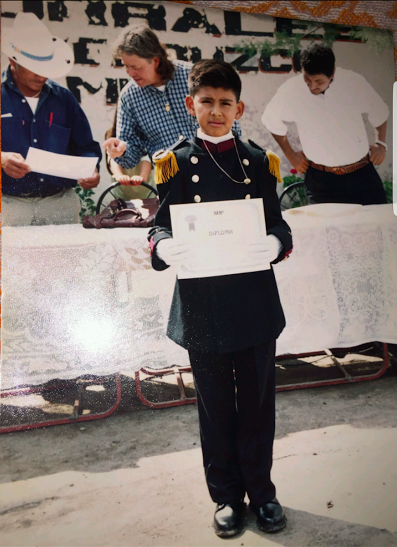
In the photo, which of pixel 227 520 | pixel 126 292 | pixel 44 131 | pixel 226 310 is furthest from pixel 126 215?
pixel 227 520

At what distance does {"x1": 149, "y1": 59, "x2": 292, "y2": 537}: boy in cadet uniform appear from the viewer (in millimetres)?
1329

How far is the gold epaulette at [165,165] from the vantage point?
131 centimetres

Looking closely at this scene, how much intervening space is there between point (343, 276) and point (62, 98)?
44.3 inches

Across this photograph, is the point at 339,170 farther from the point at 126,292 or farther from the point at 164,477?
the point at 164,477

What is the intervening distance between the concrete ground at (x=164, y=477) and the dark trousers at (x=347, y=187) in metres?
0.74

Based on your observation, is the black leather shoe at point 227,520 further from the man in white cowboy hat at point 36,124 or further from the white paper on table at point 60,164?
the white paper on table at point 60,164

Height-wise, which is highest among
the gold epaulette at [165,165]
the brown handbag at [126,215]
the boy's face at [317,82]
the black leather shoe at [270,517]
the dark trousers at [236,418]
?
the boy's face at [317,82]

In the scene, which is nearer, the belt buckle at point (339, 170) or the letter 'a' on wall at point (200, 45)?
the letter 'a' on wall at point (200, 45)

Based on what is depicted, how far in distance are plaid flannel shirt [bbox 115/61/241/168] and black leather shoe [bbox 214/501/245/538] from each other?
1069 millimetres

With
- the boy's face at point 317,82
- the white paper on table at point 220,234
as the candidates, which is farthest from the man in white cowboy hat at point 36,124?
the boy's face at point 317,82

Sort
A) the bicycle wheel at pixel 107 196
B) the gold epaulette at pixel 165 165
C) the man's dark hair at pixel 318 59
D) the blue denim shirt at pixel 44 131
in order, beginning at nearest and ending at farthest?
the gold epaulette at pixel 165 165 → the blue denim shirt at pixel 44 131 → the bicycle wheel at pixel 107 196 → the man's dark hair at pixel 318 59

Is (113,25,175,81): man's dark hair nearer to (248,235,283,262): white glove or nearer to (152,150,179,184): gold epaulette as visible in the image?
(152,150,179,184): gold epaulette

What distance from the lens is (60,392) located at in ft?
5.06

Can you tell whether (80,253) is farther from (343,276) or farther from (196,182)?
(343,276)
